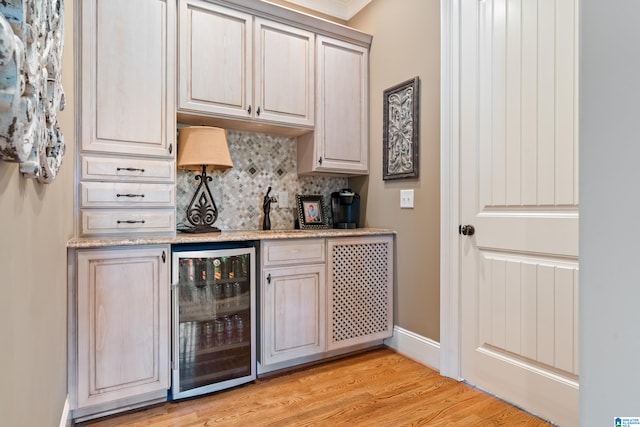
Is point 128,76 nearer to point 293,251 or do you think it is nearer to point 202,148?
point 202,148

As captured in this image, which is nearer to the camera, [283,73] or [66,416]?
[66,416]

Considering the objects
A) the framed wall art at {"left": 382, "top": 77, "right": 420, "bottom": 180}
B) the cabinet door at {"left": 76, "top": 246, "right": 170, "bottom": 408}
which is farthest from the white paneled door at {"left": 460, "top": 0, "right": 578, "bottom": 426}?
the cabinet door at {"left": 76, "top": 246, "right": 170, "bottom": 408}

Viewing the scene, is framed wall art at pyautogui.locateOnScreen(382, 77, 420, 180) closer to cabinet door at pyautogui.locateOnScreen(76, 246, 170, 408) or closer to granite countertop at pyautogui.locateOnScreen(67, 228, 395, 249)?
granite countertop at pyautogui.locateOnScreen(67, 228, 395, 249)

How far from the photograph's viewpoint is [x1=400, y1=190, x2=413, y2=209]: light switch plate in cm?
251

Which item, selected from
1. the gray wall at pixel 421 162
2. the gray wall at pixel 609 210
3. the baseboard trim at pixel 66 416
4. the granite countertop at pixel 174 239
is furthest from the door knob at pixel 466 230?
the baseboard trim at pixel 66 416

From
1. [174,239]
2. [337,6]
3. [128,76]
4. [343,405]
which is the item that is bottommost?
[343,405]

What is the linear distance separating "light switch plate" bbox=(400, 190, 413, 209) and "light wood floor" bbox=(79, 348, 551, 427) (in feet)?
3.60

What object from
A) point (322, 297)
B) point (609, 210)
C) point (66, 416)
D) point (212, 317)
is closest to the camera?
point (609, 210)

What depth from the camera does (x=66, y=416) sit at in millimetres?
1578

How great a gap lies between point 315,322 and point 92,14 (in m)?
2.16

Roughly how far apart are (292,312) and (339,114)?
4.97ft

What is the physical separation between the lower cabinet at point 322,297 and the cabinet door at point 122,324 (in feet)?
1.88

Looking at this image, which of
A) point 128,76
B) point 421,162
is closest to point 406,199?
point 421,162

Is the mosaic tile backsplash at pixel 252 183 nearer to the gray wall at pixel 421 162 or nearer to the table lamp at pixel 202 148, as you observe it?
the table lamp at pixel 202 148
